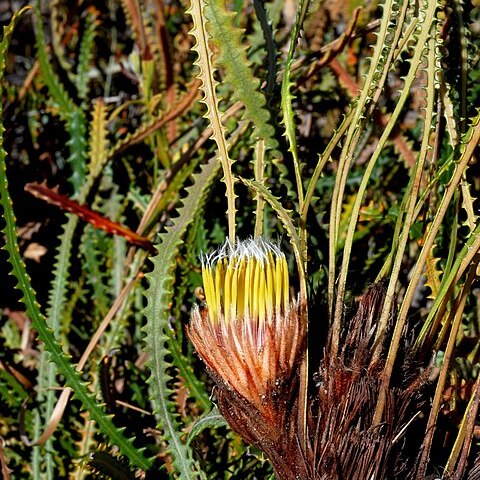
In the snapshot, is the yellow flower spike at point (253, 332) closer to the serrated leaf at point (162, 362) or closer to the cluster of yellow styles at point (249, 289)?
the cluster of yellow styles at point (249, 289)

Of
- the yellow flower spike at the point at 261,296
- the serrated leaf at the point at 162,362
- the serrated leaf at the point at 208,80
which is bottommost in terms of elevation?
the serrated leaf at the point at 162,362

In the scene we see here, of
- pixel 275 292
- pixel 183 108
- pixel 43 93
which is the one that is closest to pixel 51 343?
pixel 275 292

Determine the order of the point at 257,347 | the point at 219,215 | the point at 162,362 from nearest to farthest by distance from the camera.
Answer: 1. the point at 257,347
2. the point at 162,362
3. the point at 219,215

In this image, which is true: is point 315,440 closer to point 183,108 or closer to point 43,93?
point 183,108

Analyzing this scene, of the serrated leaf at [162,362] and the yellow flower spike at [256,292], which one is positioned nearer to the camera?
the yellow flower spike at [256,292]

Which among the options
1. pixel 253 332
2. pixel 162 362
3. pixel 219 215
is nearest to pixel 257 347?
pixel 253 332

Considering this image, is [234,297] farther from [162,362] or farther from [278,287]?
[162,362]

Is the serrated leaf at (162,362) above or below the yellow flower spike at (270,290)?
below

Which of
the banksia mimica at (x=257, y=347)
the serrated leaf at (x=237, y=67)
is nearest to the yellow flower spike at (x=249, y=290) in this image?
the banksia mimica at (x=257, y=347)
